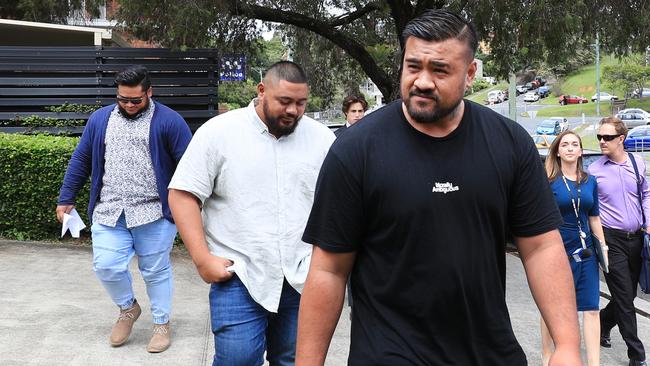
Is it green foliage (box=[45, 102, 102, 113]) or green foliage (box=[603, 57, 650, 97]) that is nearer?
green foliage (box=[45, 102, 102, 113])

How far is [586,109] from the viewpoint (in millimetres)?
62938

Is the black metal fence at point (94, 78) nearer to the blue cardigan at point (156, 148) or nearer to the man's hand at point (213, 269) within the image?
the blue cardigan at point (156, 148)

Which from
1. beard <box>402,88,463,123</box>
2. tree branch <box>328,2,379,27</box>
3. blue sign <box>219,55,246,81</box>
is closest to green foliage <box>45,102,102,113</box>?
blue sign <box>219,55,246,81</box>

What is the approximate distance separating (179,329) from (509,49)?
547cm

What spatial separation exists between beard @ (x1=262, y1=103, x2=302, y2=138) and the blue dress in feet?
7.66

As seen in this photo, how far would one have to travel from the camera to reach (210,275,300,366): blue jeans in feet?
11.1

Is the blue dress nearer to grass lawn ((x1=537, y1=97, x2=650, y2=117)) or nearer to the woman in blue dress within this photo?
the woman in blue dress

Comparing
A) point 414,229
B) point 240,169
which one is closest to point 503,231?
point 414,229

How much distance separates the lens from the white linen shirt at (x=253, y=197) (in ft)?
11.4

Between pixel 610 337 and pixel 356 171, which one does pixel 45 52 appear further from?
pixel 356 171

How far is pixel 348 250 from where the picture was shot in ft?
7.72

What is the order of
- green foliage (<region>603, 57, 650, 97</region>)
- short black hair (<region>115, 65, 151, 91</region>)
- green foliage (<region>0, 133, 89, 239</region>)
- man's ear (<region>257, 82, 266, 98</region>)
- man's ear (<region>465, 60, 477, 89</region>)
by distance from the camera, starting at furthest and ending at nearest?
1. green foliage (<region>603, 57, 650, 97</region>)
2. green foliage (<region>0, 133, 89, 239</region>)
3. short black hair (<region>115, 65, 151, 91</region>)
4. man's ear (<region>257, 82, 266, 98</region>)
5. man's ear (<region>465, 60, 477, 89</region>)

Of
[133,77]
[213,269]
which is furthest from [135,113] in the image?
[213,269]

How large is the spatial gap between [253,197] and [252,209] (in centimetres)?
6
